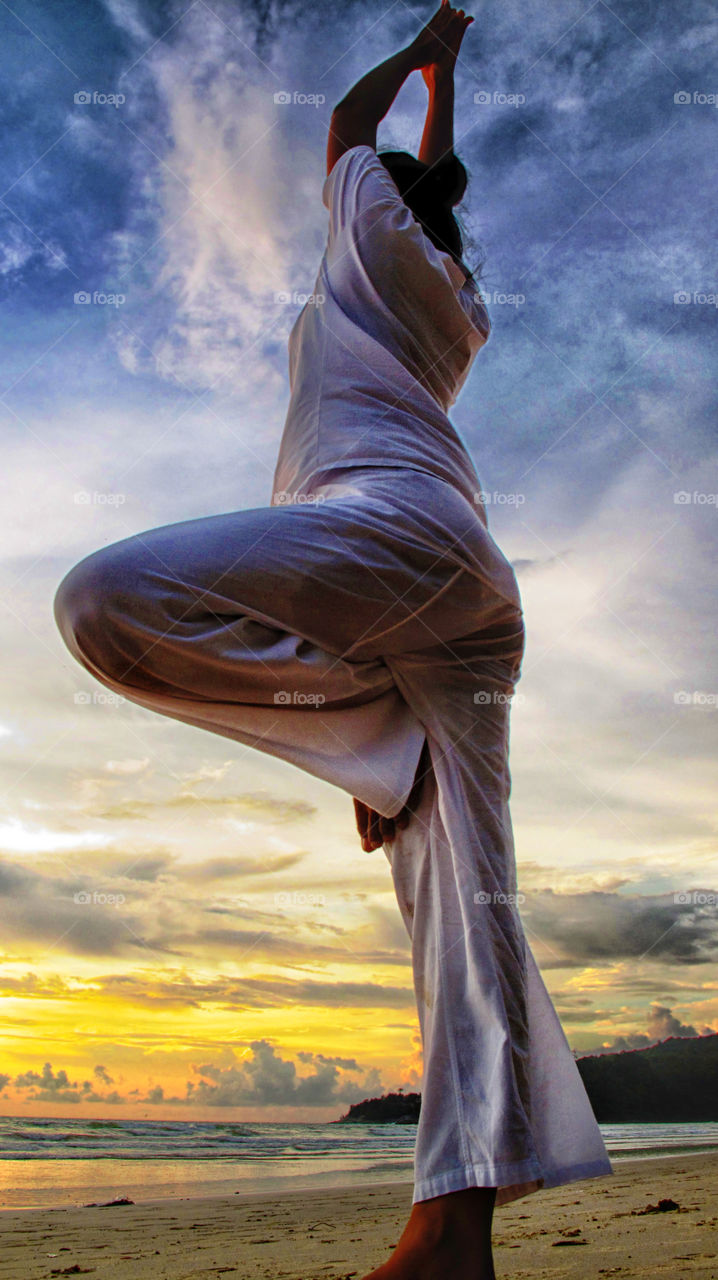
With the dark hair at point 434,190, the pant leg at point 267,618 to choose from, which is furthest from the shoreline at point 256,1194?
the dark hair at point 434,190

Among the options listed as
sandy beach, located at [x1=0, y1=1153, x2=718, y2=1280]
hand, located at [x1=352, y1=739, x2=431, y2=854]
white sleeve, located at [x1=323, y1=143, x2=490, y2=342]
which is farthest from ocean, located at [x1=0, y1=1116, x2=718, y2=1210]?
white sleeve, located at [x1=323, y1=143, x2=490, y2=342]

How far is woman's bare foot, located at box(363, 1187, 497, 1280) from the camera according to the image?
1321mm

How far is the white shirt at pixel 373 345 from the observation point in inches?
70.9

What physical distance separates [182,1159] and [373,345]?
11436 millimetres

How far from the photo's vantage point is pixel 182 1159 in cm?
1055

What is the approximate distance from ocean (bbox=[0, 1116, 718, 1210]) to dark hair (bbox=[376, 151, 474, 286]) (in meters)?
5.65

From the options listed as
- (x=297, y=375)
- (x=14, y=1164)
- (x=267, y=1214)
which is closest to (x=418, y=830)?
(x=297, y=375)

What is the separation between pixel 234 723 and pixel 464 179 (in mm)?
1788

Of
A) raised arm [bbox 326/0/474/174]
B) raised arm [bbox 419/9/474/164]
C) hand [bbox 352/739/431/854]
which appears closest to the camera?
hand [bbox 352/739/431/854]

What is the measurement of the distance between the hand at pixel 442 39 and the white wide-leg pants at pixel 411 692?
1434 millimetres

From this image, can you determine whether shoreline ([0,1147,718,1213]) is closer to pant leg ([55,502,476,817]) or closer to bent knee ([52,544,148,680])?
pant leg ([55,502,476,817])

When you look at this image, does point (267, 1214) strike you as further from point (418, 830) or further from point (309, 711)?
point (309, 711)

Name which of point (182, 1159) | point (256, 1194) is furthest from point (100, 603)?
point (182, 1159)

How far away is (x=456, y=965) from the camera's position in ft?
5.30
